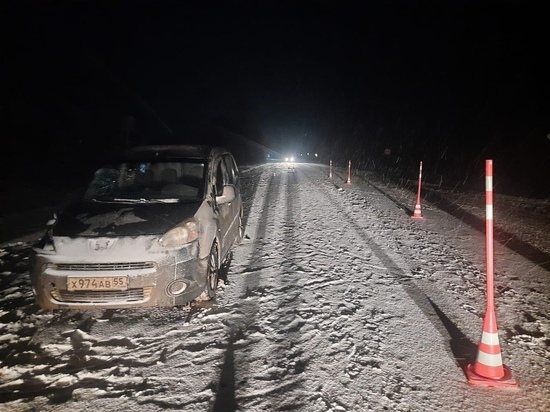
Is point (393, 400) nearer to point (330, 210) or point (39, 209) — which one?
point (330, 210)

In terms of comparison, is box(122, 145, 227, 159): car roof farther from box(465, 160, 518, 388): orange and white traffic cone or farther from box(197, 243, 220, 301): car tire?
box(465, 160, 518, 388): orange and white traffic cone

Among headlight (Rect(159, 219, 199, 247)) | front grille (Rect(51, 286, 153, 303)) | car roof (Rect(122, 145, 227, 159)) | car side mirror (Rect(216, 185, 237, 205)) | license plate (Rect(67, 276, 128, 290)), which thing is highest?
car roof (Rect(122, 145, 227, 159))

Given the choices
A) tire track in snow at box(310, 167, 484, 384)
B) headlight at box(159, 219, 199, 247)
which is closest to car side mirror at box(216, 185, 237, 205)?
headlight at box(159, 219, 199, 247)

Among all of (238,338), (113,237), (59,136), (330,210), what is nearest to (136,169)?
(113,237)

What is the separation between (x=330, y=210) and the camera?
997cm

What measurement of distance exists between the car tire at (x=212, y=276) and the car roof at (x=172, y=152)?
1.58 m

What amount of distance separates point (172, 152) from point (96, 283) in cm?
258

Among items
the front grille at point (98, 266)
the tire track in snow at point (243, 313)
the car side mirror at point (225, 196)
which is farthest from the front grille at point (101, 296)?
the car side mirror at point (225, 196)

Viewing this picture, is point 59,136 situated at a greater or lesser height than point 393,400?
greater

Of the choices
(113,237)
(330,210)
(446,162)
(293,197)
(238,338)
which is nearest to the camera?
(238,338)

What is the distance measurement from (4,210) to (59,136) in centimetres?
1225

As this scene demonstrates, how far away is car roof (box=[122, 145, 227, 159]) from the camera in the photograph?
5.36m

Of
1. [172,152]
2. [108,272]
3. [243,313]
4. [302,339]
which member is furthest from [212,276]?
Answer: [172,152]

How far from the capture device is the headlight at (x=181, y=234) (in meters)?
3.87
